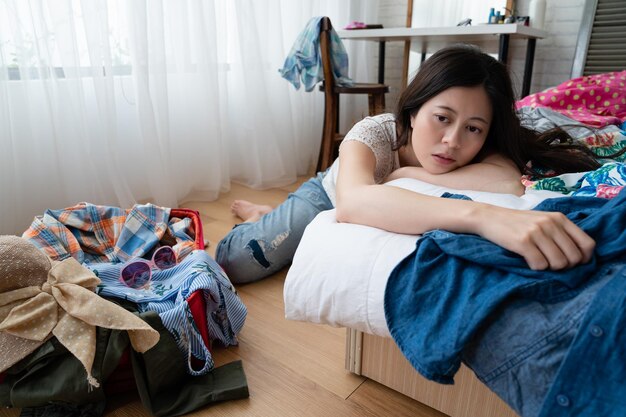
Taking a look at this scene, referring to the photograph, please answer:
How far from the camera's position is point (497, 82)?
0.90 metres

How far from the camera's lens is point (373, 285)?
1.92 feet

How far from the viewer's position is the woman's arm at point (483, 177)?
0.85 meters

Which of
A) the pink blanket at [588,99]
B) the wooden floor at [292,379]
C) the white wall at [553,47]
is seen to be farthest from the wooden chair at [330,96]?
the wooden floor at [292,379]

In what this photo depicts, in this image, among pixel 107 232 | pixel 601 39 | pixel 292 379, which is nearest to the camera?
pixel 292 379

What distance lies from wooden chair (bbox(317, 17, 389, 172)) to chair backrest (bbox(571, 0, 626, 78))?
1187mm

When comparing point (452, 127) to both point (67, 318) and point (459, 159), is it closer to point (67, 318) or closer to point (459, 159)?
point (459, 159)

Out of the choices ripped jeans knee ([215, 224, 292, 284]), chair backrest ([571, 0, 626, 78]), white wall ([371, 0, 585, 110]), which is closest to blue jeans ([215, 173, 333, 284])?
ripped jeans knee ([215, 224, 292, 284])

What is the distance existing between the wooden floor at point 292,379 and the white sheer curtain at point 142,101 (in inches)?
35.3

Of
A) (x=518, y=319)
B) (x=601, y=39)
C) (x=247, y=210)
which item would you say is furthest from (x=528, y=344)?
(x=601, y=39)

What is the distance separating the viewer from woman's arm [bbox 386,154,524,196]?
0.85m

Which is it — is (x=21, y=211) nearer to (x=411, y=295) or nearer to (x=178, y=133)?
(x=178, y=133)

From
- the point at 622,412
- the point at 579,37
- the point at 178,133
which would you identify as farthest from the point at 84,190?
the point at 579,37

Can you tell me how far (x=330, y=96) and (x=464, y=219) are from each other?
1781 mm

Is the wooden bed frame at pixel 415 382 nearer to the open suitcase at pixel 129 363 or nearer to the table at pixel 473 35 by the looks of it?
the open suitcase at pixel 129 363
